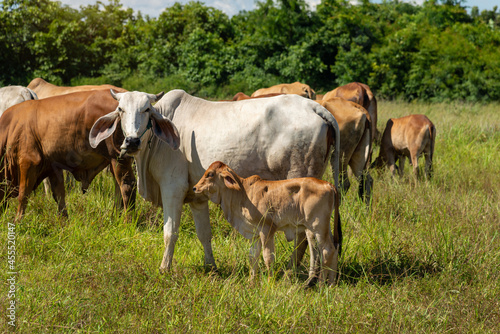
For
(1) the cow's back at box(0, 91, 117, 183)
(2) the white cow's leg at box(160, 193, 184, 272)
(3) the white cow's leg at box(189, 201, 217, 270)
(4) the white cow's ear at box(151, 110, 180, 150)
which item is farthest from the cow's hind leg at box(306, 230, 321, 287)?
(1) the cow's back at box(0, 91, 117, 183)

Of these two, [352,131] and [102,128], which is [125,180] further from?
[352,131]

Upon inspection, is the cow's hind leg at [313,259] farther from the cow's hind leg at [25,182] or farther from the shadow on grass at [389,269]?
the cow's hind leg at [25,182]

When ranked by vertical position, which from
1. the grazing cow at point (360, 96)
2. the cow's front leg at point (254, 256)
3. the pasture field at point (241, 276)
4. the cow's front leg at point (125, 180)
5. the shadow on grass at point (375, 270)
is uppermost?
the grazing cow at point (360, 96)

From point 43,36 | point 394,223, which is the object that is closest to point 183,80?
point 43,36

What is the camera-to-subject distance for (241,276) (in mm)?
4594

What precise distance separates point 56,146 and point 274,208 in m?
2.81

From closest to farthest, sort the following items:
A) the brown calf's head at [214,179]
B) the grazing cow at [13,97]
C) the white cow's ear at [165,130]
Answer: the brown calf's head at [214,179]
the white cow's ear at [165,130]
the grazing cow at [13,97]

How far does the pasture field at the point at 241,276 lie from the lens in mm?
3551

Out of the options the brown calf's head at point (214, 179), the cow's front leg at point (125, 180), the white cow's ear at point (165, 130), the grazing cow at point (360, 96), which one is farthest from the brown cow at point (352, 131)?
the white cow's ear at point (165, 130)

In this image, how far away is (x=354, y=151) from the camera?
708 cm

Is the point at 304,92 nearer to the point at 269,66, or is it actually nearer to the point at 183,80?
the point at 269,66

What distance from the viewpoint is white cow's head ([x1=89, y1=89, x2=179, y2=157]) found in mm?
4057

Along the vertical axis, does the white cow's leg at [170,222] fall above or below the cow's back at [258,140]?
below

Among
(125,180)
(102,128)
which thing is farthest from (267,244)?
(125,180)
